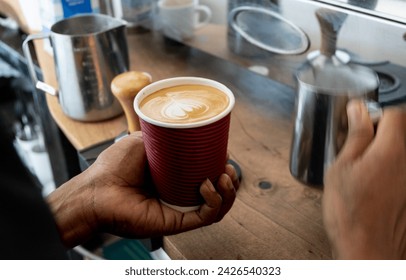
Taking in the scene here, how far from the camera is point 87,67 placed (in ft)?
2.81

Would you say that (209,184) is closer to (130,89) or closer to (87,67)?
(130,89)

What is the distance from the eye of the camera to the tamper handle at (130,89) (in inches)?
29.5

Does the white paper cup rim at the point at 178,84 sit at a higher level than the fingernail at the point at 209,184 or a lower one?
higher

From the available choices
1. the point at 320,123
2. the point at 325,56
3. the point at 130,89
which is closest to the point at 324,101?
the point at 320,123

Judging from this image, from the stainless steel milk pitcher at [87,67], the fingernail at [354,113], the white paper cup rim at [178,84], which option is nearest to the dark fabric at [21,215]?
the white paper cup rim at [178,84]

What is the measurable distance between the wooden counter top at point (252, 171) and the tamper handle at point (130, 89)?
0.09 meters

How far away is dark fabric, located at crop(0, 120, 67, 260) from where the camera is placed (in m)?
0.32

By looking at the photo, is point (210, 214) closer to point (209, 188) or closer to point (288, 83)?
point (209, 188)

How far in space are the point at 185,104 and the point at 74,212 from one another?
0.20 m

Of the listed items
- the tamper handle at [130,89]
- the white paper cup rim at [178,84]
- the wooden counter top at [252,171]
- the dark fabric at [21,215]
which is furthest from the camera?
the tamper handle at [130,89]

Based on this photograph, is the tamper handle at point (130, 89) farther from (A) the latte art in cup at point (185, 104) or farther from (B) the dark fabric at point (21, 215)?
(B) the dark fabric at point (21, 215)

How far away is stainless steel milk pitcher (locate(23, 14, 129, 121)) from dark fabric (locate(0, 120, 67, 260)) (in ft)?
1.79

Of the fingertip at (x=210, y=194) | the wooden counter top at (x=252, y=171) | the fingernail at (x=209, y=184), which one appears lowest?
the wooden counter top at (x=252, y=171)
